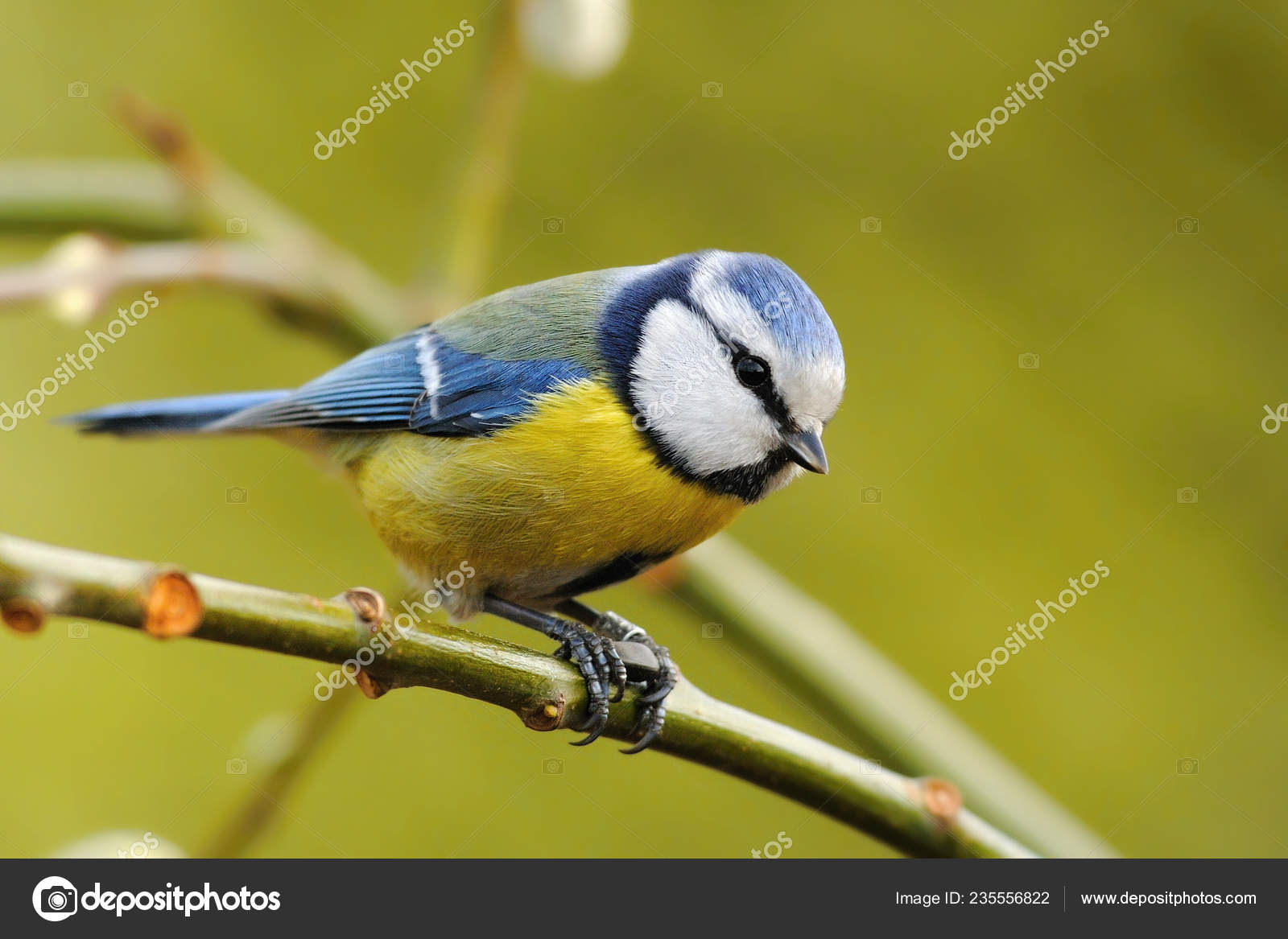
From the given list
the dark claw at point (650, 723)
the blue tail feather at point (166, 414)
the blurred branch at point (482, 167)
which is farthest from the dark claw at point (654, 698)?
the blue tail feather at point (166, 414)

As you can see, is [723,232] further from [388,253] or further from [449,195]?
[449,195]

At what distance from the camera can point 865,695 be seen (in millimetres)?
2170

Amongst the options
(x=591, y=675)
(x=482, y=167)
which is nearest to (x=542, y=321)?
(x=482, y=167)

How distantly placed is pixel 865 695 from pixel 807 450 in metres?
0.58

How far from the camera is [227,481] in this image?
11.6ft

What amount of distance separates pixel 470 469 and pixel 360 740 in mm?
1755

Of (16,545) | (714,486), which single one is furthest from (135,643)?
(16,545)

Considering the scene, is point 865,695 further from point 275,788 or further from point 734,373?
point 275,788

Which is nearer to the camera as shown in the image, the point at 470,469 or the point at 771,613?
the point at 470,469

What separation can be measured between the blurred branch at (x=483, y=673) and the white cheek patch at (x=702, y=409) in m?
0.39

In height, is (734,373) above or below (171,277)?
below

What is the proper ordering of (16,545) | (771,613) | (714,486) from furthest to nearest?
(771,613) < (714,486) < (16,545)

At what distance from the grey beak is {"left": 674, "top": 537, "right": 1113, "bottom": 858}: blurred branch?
431 millimetres

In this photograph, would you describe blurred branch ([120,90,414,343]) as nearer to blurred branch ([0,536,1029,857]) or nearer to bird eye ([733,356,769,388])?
bird eye ([733,356,769,388])
